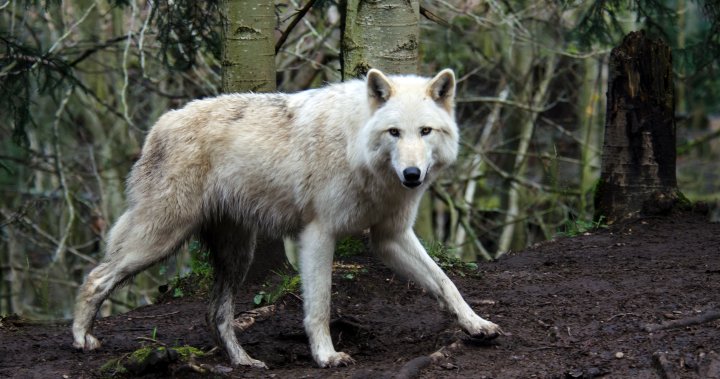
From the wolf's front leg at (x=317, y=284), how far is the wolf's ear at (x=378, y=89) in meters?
0.85

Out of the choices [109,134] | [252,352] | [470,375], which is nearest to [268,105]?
[252,352]

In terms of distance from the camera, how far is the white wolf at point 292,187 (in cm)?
515

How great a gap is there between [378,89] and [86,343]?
8.32 ft

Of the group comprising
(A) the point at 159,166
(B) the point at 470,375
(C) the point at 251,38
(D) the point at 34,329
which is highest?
(C) the point at 251,38

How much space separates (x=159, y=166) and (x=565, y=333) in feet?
9.15

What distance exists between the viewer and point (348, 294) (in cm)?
629

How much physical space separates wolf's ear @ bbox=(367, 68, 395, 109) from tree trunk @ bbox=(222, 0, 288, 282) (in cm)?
186

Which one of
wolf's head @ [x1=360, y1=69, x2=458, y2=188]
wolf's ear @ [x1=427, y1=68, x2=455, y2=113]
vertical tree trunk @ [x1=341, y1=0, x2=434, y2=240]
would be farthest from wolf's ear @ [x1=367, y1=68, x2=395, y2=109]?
vertical tree trunk @ [x1=341, y1=0, x2=434, y2=240]

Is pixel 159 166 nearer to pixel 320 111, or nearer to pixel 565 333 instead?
pixel 320 111

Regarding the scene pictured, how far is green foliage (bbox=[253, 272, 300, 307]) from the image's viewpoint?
644cm

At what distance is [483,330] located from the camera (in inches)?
200

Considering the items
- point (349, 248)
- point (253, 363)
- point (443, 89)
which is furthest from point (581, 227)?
point (253, 363)

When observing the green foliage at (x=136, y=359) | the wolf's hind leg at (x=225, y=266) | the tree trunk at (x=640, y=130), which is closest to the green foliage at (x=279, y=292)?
the wolf's hind leg at (x=225, y=266)

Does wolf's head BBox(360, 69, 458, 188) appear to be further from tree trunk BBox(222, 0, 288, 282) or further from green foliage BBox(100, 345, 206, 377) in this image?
tree trunk BBox(222, 0, 288, 282)
